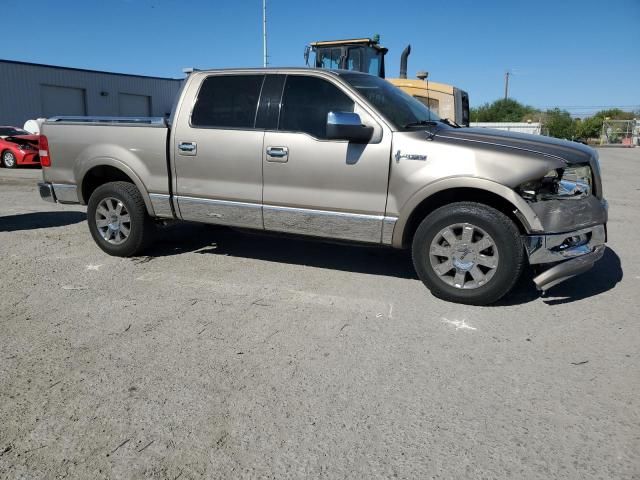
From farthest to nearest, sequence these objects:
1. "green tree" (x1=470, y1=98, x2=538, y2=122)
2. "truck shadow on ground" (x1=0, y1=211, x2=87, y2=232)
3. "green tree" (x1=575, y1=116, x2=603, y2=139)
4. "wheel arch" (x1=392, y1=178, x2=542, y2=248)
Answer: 1. "green tree" (x1=470, y1=98, x2=538, y2=122)
2. "green tree" (x1=575, y1=116, x2=603, y2=139)
3. "truck shadow on ground" (x1=0, y1=211, x2=87, y2=232)
4. "wheel arch" (x1=392, y1=178, x2=542, y2=248)

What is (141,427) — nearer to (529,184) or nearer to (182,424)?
(182,424)

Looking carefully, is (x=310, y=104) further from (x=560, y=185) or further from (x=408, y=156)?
(x=560, y=185)

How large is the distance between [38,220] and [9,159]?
11.0 m

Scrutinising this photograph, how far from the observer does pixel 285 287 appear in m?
4.73

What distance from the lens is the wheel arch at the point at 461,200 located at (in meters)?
3.94

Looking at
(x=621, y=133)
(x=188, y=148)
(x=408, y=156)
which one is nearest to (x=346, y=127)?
(x=408, y=156)

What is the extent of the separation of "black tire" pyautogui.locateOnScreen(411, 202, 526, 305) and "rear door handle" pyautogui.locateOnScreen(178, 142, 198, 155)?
2.35m

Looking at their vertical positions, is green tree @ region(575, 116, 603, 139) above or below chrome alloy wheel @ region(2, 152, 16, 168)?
above

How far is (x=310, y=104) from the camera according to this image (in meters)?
4.69

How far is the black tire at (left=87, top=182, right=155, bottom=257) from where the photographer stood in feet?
18.0

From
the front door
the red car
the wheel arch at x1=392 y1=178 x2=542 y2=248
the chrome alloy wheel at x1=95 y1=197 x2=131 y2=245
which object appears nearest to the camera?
the wheel arch at x1=392 y1=178 x2=542 y2=248

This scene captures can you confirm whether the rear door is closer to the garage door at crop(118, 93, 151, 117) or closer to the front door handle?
the front door handle

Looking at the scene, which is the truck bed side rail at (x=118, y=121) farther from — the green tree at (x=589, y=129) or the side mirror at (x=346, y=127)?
the green tree at (x=589, y=129)

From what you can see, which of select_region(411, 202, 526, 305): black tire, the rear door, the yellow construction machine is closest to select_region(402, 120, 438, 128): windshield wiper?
select_region(411, 202, 526, 305): black tire
